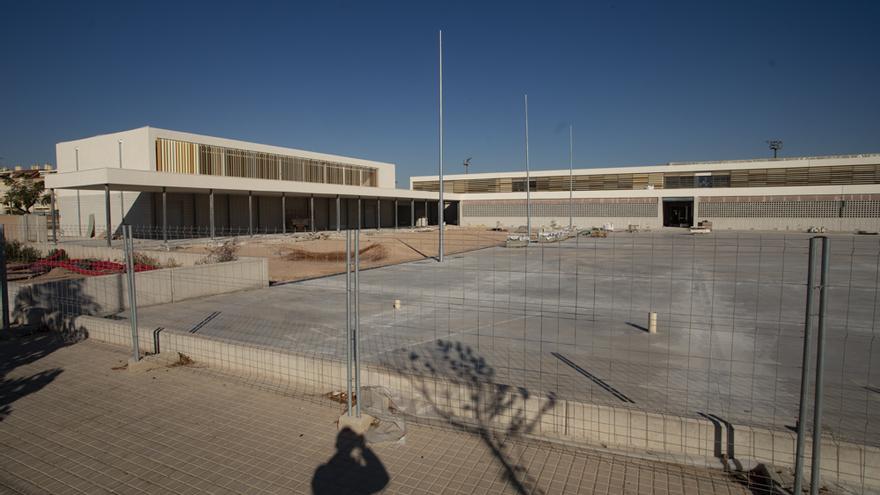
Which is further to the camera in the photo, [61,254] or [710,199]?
[710,199]

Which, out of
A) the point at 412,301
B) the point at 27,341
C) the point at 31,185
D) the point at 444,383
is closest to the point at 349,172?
the point at 31,185

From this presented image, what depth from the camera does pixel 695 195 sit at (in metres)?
58.6

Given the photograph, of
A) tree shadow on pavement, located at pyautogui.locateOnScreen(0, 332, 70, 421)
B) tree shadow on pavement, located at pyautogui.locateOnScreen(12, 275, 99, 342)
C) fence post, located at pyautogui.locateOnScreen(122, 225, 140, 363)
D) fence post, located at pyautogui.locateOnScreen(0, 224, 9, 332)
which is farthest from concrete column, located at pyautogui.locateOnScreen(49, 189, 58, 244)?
fence post, located at pyautogui.locateOnScreen(122, 225, 140, 363)

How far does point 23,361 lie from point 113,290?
429 centimetres

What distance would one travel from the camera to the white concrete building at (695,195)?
53438 millimetres

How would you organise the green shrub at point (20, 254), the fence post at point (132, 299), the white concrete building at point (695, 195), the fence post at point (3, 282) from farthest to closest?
the white concrete building at point (695, 195)
the green shrub at point (20, 254)
the fence post at point (3, 282)
the fence post at point (132, 299)

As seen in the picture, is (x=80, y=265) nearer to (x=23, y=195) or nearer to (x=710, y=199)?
(x=23, y=195)

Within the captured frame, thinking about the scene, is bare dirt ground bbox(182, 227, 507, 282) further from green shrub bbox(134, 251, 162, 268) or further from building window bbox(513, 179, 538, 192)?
building window bbox(513, 179, 538, 192)

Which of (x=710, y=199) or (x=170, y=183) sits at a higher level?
(x=710, y=199)

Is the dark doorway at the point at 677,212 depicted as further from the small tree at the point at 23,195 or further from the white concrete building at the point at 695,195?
the small tree at the point at 23,195

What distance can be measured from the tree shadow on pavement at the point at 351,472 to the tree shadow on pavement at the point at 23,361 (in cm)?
420

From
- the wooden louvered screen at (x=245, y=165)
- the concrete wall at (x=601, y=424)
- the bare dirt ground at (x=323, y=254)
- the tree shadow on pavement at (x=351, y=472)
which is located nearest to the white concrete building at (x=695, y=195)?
the wooden louvered screen at (x=245, y=165)

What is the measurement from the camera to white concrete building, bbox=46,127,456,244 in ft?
108

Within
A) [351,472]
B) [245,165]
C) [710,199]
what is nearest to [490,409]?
[351,472]
